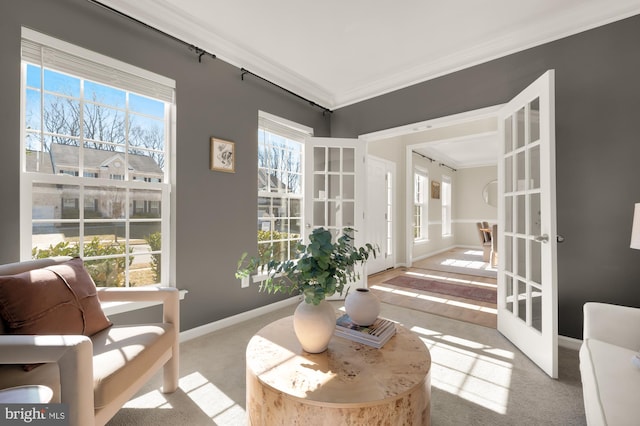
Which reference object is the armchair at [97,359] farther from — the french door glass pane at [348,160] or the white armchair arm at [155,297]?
the french door glass pane at [348,160]

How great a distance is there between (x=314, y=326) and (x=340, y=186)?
8.68ft

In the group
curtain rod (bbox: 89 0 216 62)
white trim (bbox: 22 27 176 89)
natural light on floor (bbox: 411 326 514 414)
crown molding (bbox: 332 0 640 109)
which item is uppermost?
crown molding (bbox: 332 0 640 109)

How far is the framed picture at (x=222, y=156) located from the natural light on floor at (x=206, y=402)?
70.6 inches

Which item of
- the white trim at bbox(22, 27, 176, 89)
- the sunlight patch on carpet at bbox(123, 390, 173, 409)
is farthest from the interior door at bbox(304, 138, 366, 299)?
the sunlight patch on carpet at bbox(123, 390, 173, 409)

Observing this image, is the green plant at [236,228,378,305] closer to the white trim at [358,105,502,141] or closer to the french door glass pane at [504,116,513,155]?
the french door glass pane at [504,116,513,155]

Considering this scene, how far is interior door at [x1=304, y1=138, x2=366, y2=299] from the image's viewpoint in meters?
3.75

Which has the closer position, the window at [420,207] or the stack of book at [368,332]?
the stack of book at [368,332]

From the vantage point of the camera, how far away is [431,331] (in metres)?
2.72

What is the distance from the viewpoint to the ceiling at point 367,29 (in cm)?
225

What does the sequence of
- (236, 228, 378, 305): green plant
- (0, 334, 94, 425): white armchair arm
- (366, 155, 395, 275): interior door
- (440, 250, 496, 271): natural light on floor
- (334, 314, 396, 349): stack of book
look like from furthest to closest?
1. (440, 250, 496, 271): natural light on floor
2. (366, 155, 395, 275): interior door
3. (334, 314, 396, 349): stack of book
4. (236, 228, 378, 305): green plant
5. (0, 334, 94, 425): white armchair arm

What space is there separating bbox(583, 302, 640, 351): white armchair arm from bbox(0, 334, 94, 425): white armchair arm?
2.36m

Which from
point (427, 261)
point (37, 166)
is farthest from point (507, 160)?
point (427, 261)

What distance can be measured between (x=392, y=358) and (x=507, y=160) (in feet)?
7.41

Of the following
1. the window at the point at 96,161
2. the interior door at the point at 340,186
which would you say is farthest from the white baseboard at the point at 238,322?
the interior door at the point at 340,186
